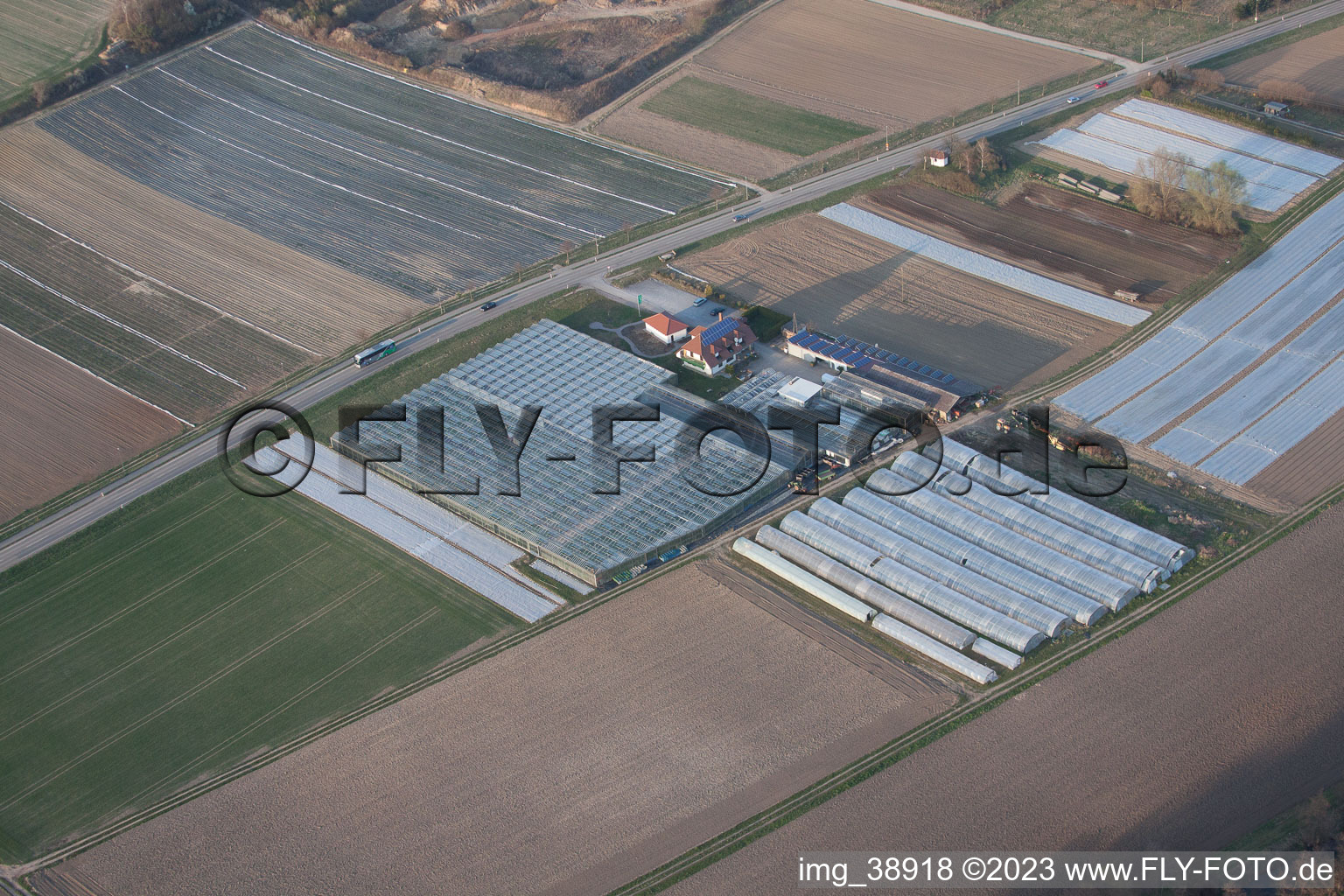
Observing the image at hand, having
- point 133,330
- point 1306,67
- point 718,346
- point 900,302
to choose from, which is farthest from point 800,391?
point 1306,67

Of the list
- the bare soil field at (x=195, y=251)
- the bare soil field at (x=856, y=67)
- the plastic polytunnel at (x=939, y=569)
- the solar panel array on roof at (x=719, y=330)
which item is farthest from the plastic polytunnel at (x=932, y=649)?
the bare soil field at (x=856, y=67)

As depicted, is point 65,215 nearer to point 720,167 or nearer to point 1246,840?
point 720,167

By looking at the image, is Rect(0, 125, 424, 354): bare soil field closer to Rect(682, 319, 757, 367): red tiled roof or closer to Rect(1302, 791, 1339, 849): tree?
Rect(682, 319, 757, 367): red tiled roof

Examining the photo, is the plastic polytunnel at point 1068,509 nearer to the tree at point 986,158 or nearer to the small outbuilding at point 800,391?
the small outbuilding at point 800,391

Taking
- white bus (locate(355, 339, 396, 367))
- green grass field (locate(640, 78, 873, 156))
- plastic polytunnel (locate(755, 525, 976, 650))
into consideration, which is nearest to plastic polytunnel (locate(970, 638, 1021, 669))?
plastic polytunnel (locate(755, 525, 976, 650))

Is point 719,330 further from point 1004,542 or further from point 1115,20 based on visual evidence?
point 1115,20
